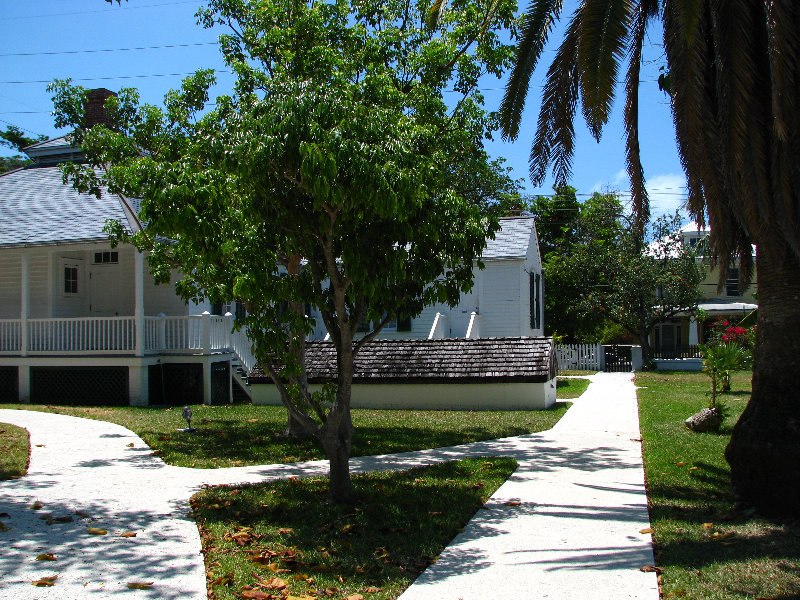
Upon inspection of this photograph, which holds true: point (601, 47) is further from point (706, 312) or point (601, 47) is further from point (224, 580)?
point (706, 312)

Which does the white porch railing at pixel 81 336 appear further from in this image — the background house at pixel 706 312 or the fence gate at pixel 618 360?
the background house at pixel 706 312

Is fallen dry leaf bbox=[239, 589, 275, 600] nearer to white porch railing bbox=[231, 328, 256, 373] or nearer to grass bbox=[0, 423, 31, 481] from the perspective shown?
grass bbox=[0, 423, 31, 481]

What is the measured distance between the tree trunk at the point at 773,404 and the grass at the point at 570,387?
456 inches

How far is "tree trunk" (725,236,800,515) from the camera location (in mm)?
6770

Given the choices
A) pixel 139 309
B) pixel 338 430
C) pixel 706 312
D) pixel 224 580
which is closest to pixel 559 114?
pixel 338 430

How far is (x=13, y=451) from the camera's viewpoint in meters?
10.5

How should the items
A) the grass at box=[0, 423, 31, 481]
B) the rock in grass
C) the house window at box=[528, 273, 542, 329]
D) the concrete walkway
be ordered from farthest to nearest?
the house window at box=[528, 273, 542, 329] < the rock in grass < the grass at box=[0, 423, 31, 481] < the concrete walkway

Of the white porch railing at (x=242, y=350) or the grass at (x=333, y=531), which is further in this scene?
the white porch railing at (x=242, y=350)

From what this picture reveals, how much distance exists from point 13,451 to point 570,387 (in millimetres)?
15656

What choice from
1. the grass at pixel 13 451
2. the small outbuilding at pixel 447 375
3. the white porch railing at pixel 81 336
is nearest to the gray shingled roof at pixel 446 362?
the small outbuilding at pixel 447 375

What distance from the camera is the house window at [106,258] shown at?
66.6 ft

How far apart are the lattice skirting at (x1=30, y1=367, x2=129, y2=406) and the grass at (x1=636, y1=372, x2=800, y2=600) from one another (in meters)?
12.9

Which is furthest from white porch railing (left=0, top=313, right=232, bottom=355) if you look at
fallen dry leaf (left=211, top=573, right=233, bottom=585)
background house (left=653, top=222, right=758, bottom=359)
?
background house (left=653, top=222, right=758, bottom=359)

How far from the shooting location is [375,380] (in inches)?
665
